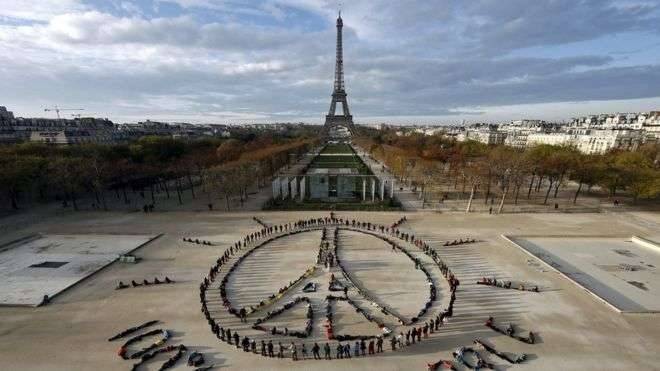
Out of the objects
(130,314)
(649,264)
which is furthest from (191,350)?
(649,264)

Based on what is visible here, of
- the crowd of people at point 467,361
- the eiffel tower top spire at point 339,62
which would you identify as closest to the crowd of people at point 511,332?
the crowd of people at point 467,361

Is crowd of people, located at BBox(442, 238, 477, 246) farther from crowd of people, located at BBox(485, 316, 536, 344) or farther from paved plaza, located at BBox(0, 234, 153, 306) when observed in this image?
paved plaza, located at BBox(0, 234, 153, 306)

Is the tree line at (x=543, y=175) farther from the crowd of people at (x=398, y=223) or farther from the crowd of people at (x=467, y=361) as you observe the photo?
the crowd of people at (x=467, y=361)

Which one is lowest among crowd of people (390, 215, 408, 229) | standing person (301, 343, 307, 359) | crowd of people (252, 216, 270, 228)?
standing person (301, 343, 307, 359)

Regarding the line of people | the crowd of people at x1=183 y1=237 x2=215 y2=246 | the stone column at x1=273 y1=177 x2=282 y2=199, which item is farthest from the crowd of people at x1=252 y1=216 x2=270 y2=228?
the stone column at x1=273 y1=177 x2=282 y2=199

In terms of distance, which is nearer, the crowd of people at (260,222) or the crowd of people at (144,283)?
the crowd of people at (144,283)

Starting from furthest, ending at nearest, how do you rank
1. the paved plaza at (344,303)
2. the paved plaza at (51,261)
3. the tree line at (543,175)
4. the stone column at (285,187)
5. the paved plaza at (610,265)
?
the stone column at (285,187) → the tree line at (543,175) → the paved plaza at (51,261) → the paved plaza at (610,265) → the paved plaza at (344,303)

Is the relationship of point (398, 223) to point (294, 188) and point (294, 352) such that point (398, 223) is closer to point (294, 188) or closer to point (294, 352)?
point (294, 188)


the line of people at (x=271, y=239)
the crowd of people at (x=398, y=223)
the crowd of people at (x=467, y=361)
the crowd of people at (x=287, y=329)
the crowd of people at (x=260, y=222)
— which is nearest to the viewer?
the crowd of people at (x=467, y=361)

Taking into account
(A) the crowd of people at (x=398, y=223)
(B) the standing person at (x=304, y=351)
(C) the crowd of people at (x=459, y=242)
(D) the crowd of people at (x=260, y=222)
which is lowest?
(B) the standing person at (x=304, y=351)

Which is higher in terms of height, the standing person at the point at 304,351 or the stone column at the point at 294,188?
the stone column at the point at 294,188
